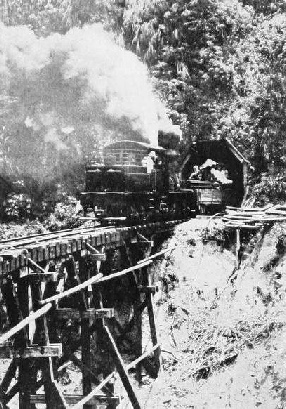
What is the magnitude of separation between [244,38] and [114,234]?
1737 centimetres

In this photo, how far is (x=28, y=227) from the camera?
24.3 metres

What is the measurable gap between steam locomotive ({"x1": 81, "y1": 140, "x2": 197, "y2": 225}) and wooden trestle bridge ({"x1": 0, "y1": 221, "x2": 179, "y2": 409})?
625 mm

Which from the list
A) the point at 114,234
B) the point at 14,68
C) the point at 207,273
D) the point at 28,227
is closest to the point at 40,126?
the point at 14,68

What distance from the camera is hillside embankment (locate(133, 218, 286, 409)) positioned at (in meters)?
10.2

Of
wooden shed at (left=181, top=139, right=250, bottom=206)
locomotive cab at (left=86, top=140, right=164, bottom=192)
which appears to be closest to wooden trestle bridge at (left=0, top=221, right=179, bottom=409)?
locomotive cab at (left=86, top=140, right=164, bottom=192)

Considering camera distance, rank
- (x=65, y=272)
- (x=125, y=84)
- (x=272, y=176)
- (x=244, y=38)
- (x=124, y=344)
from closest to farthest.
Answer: (x=65, y=272) → (x=124, y=344) → (x=125, y=84) → (x=272, y=176) → (x=244, y=38)

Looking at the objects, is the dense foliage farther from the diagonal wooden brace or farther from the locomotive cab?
the diagonal wooden brace

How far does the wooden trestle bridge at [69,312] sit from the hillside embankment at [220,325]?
103cm

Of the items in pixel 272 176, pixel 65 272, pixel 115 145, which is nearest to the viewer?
pixel 65 272

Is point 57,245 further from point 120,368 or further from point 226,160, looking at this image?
point 226,160

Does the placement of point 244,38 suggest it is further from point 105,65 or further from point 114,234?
point 114,234

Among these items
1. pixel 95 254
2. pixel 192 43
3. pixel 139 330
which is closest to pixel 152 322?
pixel 139 330

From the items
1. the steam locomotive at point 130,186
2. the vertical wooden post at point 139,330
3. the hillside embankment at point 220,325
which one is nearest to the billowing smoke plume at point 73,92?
the steam locomotive at point 130,186

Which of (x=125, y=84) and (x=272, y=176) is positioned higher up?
(x=125, y=84)
